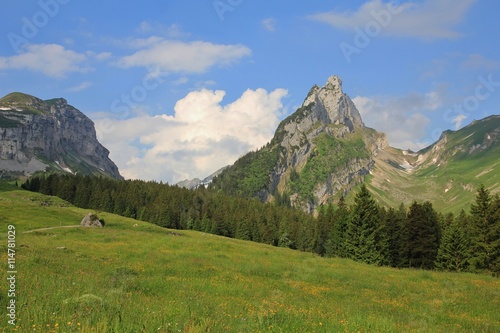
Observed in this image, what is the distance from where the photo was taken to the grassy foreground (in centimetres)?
952

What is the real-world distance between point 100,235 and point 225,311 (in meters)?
35.0

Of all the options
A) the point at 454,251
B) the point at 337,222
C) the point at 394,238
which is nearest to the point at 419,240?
the point at 394,238

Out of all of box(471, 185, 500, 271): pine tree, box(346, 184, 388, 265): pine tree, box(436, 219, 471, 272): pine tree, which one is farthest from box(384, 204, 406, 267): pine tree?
box(471, 185, 500, 271): pine tree

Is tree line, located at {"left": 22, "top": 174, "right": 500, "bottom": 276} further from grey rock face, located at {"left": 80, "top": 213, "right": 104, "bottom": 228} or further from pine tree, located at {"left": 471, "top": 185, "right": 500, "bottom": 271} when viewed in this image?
grey rock face, located at {"left": 80, "top": 213, "right": 104, "bottom": 228}

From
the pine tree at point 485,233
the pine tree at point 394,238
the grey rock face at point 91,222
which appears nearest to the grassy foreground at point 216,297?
the pine tree at point 485,233

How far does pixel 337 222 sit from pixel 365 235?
26.3 metres

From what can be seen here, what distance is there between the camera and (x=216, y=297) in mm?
16078

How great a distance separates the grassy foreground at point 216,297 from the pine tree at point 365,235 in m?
19.7

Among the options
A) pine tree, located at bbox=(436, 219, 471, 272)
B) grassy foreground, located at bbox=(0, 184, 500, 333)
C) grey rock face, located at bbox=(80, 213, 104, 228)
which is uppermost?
pine tree, located at bbox=(436, 219, 471, 272)

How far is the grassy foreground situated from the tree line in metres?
21.1

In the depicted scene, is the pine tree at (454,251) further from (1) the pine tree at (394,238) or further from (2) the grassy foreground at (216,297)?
(2) the grassy foreground at (216,297)

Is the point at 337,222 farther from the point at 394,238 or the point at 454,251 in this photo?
the point at 454,251

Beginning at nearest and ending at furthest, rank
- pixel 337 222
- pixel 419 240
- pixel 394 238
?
pixel 419 240 → pixel 394 238 → pixel 337 222

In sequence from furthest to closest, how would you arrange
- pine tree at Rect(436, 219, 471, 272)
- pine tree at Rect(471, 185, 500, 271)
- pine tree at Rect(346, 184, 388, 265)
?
pine tree at Rect(436, 219, 471, 272), pine tree at Rect(346, 184, 388, 265), pine tree at Rect(471, 185, 500, 271)
